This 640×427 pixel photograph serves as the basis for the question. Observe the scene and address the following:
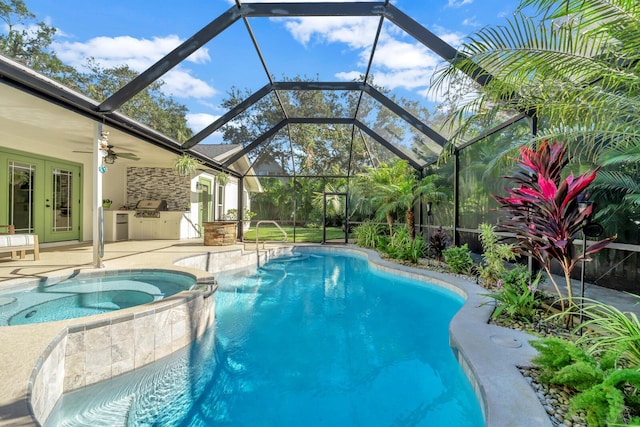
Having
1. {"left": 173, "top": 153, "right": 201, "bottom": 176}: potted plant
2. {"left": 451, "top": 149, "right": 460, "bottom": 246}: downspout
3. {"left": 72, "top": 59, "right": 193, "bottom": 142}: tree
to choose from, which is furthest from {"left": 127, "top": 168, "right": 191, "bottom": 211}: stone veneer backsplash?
{"left": 451, "top": 149, "right": 460, "bottom": 246}: downspout

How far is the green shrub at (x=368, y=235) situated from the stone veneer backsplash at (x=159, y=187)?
6.45 metres

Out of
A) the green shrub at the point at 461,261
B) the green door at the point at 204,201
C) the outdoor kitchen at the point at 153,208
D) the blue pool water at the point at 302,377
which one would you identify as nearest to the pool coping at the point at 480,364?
the blue pool water at the point at 302,377

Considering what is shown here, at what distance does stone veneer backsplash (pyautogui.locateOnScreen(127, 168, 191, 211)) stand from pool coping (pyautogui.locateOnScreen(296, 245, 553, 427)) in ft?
33.4

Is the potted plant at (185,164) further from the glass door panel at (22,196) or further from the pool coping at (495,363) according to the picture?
the pool coping at (495,363)

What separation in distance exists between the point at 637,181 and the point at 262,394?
16.5 ft

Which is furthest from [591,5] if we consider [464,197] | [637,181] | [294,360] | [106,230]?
[106,230]

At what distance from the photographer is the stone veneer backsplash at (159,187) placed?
1154 centimetres

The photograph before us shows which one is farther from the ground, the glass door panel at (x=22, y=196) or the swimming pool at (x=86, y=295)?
the glass door panel at (x=22, y=196)

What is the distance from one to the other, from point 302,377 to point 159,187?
10695mm

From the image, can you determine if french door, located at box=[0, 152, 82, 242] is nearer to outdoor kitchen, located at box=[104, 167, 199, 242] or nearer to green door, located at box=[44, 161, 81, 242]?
green door, located at box=[44, 161, 81, 242]

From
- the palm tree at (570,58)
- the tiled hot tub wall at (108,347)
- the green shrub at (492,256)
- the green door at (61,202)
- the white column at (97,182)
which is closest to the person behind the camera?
the tiled hot tub wall at (108,347)

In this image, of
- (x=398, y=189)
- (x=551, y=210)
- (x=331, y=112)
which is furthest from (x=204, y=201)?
(x=551, y=210)

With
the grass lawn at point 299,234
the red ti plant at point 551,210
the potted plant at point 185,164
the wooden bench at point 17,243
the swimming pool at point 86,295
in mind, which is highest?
the potted plant at point 185,164

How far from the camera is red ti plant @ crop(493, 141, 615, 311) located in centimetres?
318
